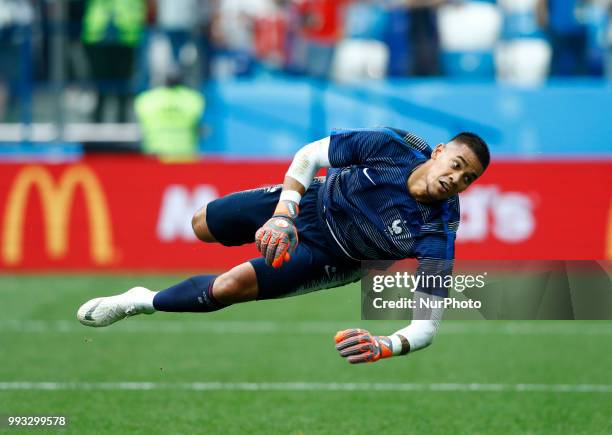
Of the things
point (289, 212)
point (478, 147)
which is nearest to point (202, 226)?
point (289, 212)

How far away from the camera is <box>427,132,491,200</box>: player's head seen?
22.3ft

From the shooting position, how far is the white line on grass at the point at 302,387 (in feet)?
28.9

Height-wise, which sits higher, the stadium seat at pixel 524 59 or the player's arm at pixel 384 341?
the stadium seat at pixel 524 59

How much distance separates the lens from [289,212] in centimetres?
679

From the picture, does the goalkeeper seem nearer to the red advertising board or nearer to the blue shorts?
the blue shorts

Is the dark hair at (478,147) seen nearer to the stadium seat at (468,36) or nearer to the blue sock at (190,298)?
the blue sock at (190,298)

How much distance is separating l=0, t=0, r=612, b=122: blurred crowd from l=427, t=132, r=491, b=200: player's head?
9610mm

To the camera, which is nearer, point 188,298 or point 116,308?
point 188,298

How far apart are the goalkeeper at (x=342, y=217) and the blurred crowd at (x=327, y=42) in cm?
870

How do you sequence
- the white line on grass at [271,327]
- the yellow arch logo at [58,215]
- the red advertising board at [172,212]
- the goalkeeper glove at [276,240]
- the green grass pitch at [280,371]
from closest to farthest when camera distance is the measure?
the goalkeeper glove at [276,240] → the green grass pitch at [280,371] → the white line on grass at [271,327] → the red advertising board at [172,212] → the yellow arch logo at [58,215]

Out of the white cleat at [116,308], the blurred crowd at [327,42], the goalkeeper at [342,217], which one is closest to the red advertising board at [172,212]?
the blurred crowd at [327,42]

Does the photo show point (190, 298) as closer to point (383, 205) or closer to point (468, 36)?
point (383, 205)

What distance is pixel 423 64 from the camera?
55.6ft

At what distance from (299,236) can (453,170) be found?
4.10 ft
